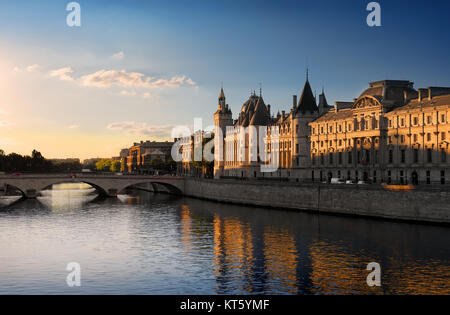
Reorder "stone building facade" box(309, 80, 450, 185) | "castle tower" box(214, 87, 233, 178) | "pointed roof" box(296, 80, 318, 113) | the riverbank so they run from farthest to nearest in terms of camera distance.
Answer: "castle tower" box(214, 87, 233, 178) < "pointed roof" box(296, 80, 318, 113) < "stone building facade" box(309, 80, 450, 185) < the riverbank

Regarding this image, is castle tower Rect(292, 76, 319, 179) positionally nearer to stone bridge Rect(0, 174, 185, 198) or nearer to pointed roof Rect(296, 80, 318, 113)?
pointed roof Rect(296, 80, 318, 113)

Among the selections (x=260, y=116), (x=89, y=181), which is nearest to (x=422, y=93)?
(x=260, y=116)

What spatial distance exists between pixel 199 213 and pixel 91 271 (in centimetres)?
4069

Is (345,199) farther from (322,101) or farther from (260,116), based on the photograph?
(260,116)

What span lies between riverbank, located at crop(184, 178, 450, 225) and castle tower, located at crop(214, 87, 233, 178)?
146ft

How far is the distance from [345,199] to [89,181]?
5635 centimetres

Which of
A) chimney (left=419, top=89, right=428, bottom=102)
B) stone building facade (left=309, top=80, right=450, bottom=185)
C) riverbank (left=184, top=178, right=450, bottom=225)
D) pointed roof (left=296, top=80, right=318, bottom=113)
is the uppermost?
pointed roof (left=296, top=80, right=318, bottom=113)

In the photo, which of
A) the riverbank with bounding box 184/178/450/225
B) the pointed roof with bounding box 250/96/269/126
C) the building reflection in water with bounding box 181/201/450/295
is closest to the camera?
the building reflection in water with bounding box 181/201/450/295

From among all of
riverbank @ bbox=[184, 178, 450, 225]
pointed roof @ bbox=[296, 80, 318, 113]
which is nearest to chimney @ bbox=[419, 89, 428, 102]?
riverbank @ bbox=[184, 178, 450, 225]

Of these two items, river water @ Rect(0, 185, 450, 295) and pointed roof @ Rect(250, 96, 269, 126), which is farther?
pointed roof @ Rect(250, 96, 269, 126)

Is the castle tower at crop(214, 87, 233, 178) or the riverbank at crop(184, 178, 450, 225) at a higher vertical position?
the castle tower at crop(214, 87, 233, 178)

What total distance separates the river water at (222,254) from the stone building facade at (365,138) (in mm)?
18678

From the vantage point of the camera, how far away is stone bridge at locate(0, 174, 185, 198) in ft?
348
